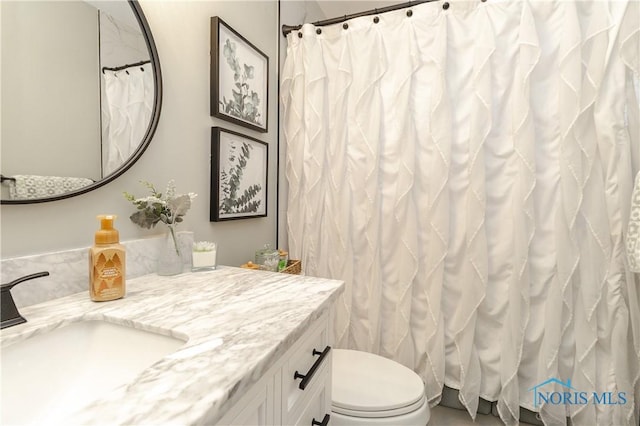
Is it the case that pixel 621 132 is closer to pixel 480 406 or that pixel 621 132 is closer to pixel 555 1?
pixel 555 1

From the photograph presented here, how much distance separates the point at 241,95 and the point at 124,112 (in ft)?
1.93

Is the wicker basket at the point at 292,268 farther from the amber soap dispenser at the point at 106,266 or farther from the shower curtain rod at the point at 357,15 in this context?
the shower curtain rod at the point at 357,15

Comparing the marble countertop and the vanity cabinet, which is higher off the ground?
the marble countertop

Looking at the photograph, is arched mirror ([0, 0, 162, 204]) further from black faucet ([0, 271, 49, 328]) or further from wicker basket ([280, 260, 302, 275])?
wicker basket ([280, 260, 302, 275])

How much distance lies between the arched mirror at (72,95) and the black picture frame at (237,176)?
0.32 meters

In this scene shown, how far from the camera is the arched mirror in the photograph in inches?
25.3

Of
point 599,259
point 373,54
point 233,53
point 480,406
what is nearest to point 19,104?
point 233,53

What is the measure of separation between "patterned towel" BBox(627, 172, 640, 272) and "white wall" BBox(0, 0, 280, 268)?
58.6 inches

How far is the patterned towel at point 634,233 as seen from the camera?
1.09 m

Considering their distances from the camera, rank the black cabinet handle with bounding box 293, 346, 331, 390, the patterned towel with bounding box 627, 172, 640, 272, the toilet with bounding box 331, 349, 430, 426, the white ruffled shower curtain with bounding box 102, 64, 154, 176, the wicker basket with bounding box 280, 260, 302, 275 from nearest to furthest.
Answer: the black cabinet handle with bounding box 293, 346, 331, 390 → the white ruffled shower curtain with bounding box 102, 64, 154, 176 → the toilet with bounding box 331, 349, 430, 426 → the patterned towel with bounding box 627, 172, 640, 272 → the wicker basket with bounding box 280, 260, 302, 275

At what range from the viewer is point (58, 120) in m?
0.71

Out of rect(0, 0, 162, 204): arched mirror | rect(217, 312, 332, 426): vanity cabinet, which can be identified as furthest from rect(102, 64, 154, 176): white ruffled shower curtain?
rect(217, 312, 332, 426): vanity cabinet

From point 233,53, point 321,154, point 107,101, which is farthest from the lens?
point 321,154

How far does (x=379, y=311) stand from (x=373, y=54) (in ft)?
4.10
